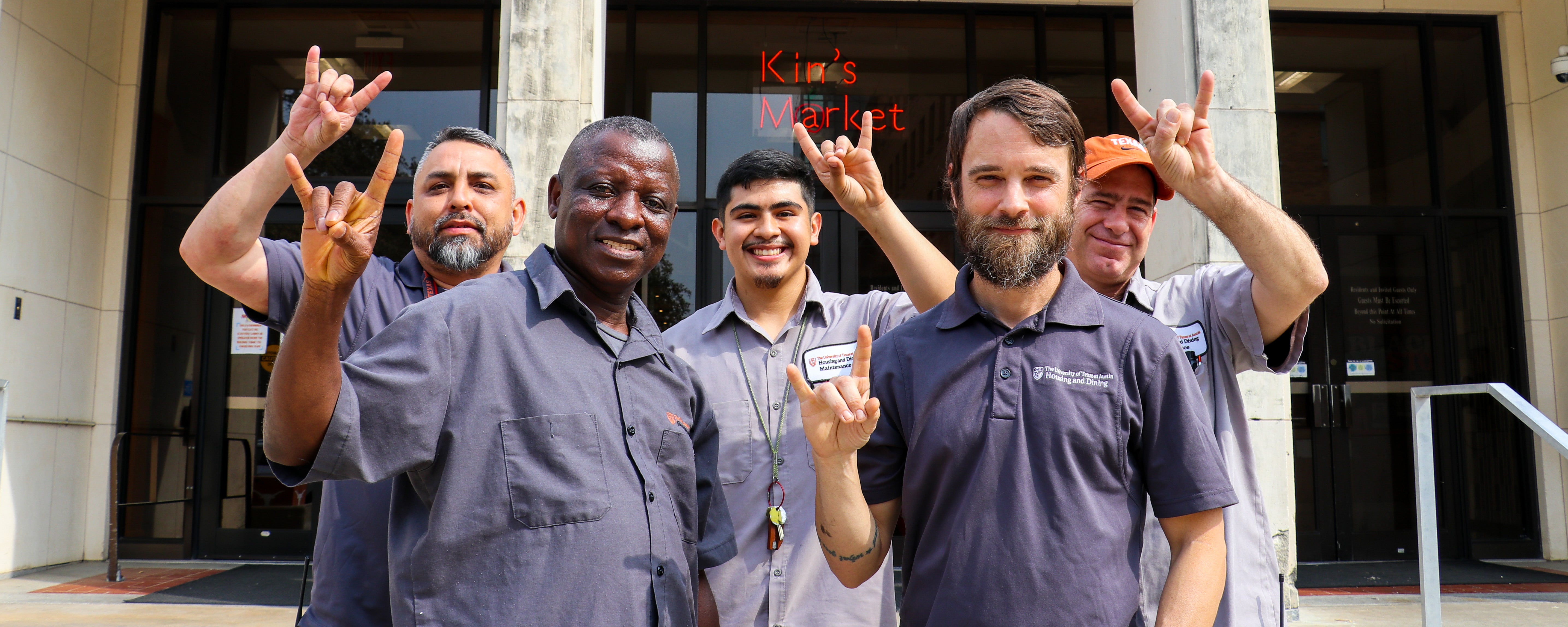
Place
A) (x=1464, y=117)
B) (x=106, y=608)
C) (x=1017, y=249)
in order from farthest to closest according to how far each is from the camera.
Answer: (x=1464, y=117), (x=106, y=608), (x=1017, y=249)

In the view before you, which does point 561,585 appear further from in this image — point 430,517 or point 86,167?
point 86,167

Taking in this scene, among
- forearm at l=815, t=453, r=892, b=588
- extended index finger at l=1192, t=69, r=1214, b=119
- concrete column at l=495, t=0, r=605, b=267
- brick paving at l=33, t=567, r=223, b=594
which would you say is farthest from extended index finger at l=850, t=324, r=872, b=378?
brick paving at l=33, t=567, r=223, b=594

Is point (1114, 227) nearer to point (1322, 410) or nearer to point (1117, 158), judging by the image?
point (1117, 158)

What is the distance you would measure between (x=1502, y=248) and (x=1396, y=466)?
6.80 ft

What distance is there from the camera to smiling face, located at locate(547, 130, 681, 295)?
177 centimetres

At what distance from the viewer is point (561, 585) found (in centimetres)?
150

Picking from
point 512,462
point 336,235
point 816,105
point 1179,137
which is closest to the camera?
point 336,235

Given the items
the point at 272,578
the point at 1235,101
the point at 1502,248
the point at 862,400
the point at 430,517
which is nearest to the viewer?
the point at 430,517

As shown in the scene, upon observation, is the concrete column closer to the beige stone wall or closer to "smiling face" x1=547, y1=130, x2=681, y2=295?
"smiling face" x1=547, y1=130, x2=681, y2=295

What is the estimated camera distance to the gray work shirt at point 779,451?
240 centimetres

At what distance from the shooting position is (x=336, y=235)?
1.27 metres

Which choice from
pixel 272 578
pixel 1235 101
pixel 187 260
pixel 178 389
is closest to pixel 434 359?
pixel 187 260

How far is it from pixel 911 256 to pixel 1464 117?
26.2ft

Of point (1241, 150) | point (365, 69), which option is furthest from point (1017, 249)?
point (365, 69)
